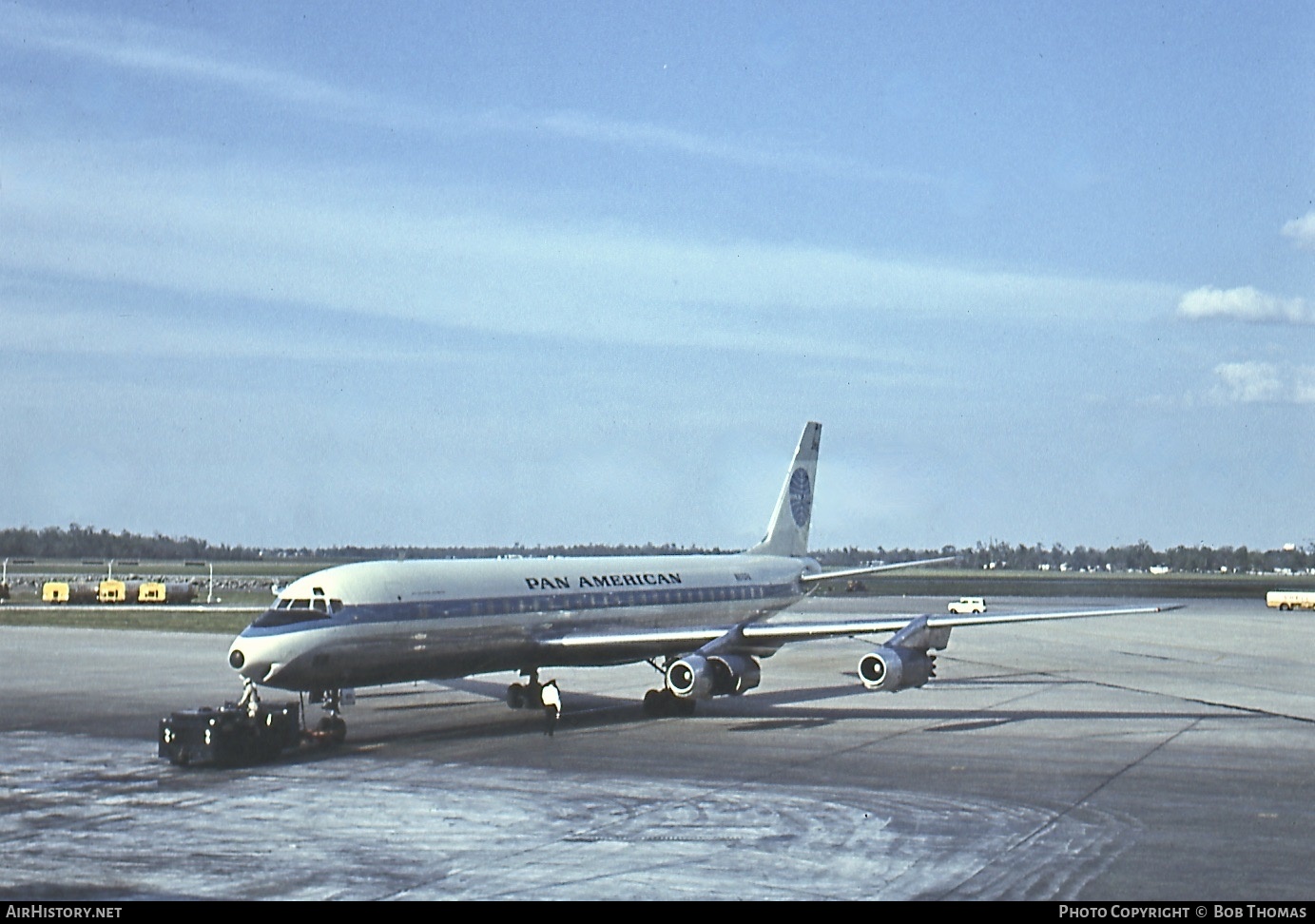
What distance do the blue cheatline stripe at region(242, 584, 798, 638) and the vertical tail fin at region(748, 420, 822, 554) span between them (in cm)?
295

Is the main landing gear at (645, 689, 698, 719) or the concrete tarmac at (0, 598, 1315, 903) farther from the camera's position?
the main landing gear at (645, 689, 698, 719)

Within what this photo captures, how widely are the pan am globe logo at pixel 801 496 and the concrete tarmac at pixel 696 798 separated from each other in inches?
265

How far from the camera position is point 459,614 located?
114ft

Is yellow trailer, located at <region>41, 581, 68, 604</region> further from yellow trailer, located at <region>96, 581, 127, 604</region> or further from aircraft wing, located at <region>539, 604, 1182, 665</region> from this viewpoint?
aircraft wing, located at <region>539, 604, 1182, 665</region>

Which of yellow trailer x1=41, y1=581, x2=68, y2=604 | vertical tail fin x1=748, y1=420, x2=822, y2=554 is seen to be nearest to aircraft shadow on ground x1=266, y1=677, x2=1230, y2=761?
vertical tail fin x1=748, y1=420, x2=822, y2=554

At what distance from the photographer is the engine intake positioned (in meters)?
35.2

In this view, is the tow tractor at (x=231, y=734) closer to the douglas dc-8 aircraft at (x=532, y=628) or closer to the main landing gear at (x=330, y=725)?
the douglas dc-8 aircraft at (x=532, y=628)

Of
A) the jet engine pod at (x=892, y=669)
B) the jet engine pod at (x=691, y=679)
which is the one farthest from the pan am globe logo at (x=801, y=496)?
the jet engine pod at (x=691, y=679)

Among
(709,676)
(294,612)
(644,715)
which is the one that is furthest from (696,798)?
(644,715)

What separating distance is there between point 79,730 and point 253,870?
1874 centimetres

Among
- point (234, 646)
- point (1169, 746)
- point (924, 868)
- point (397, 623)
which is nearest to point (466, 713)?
point (397, 623)

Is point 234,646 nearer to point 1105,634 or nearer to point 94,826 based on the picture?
point 94,826

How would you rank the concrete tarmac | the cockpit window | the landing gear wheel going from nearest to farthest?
1. the concrete tarmac
2. the cockpit window
3. the landing gear wheel

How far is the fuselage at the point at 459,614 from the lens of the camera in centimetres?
3173
